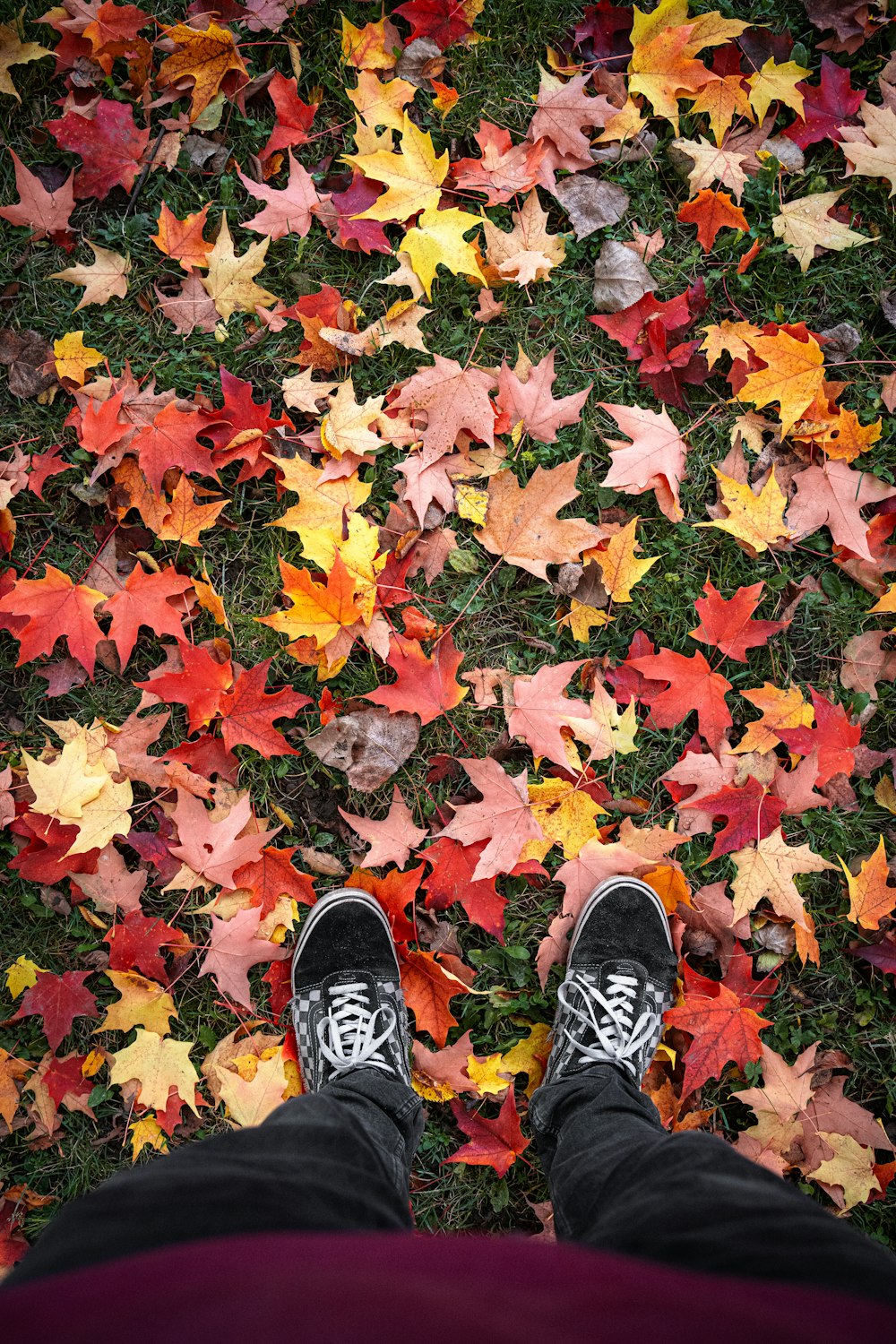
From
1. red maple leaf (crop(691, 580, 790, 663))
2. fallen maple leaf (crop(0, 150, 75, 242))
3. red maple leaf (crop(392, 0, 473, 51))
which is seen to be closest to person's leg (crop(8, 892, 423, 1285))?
red maple leaf (crop(691, 580, 790, 663))

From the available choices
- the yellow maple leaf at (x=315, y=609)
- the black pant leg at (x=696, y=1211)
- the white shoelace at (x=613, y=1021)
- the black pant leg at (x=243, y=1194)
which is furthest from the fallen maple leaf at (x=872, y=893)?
the yellow maple leaf at (x=315, y=609)

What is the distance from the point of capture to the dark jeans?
0.98 meters

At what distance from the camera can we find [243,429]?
207 cm

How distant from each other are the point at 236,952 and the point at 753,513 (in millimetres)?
1741

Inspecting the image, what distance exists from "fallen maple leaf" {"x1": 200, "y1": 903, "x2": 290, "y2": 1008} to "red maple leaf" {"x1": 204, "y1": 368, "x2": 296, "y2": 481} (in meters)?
0.90

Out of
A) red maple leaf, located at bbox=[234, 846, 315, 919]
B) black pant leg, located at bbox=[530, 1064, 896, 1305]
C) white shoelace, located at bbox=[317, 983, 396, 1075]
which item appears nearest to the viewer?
black pant leg, located at bbox=[530, 1064, 896, 1305]

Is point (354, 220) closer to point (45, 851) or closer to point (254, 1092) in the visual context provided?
point (45, 851)

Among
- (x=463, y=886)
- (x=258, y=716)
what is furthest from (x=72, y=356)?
(x=463, y=886)

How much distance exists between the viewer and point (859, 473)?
2.11m

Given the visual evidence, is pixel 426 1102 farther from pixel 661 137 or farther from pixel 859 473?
pixel 661 137

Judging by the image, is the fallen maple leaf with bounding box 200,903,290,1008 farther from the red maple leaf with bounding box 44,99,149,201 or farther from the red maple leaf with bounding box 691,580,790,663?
the red maple leaf with bounding box 44,99,149,201

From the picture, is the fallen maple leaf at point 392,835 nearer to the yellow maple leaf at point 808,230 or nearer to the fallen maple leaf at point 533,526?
the fallen maple leaf at point 533,526

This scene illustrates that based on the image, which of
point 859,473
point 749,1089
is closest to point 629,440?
point 859,473

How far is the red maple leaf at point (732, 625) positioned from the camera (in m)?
2.08
